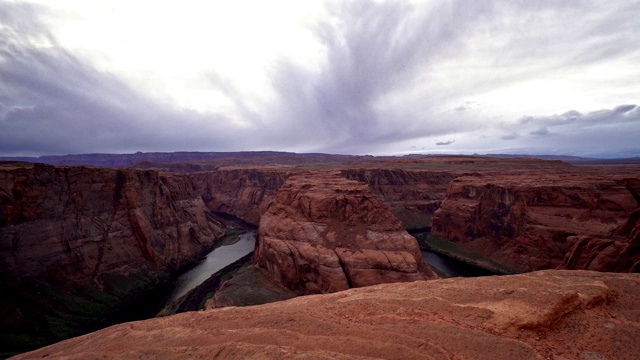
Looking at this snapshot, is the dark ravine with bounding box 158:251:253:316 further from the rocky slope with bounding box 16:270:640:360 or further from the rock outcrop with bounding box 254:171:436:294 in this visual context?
the rocky slope with bounding box 16:270:640:360

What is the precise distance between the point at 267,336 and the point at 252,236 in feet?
224

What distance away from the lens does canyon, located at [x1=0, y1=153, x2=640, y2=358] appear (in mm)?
31297

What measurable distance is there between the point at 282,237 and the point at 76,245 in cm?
2823

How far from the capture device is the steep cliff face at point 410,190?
82.6 m

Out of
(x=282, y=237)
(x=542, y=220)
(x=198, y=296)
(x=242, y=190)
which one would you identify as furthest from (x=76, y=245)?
(x=542, y=220)

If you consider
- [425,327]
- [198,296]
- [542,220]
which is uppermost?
[425,327]

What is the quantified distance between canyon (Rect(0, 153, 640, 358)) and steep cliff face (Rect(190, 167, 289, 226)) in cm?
2873

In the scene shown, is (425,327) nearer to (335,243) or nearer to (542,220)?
(335,243)

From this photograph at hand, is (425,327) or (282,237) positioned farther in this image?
(282,237)

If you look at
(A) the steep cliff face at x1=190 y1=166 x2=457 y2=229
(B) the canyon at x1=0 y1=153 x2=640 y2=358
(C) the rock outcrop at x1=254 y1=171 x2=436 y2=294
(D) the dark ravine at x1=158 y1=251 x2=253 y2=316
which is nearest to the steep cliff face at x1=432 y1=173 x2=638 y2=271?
(B) the canyon at x1=0 y1=153 x2=640 y2=358

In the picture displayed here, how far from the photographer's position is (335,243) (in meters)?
37.0

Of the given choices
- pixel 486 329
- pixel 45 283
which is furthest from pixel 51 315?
pixel 486 329

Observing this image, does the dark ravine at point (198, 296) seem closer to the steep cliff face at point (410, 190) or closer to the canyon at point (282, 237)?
the canyon at point (282, 237)

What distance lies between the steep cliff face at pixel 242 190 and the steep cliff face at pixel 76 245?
3624 cm
